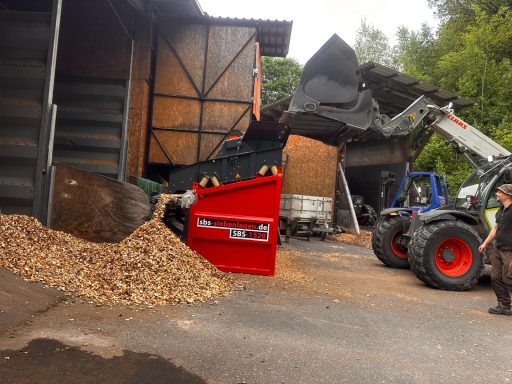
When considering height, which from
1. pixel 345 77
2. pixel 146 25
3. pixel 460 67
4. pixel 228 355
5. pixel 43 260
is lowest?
pixel 228 355

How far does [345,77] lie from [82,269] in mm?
5099

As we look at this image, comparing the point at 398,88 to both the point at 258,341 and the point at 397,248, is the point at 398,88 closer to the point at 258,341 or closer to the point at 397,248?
the point at 397,248

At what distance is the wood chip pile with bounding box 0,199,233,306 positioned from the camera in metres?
4.48

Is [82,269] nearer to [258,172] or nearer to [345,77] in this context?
[258,172]

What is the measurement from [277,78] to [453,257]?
32768 millimetres

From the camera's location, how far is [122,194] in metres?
5.89

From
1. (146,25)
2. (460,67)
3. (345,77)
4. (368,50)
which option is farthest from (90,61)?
(368,50)

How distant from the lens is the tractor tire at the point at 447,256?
6.54m

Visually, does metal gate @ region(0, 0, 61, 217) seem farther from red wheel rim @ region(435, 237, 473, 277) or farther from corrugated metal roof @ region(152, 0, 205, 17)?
red wheel rim @ region(435, 237, 473, 277)

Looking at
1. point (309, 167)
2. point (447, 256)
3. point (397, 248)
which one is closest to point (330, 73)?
point (447, 256)

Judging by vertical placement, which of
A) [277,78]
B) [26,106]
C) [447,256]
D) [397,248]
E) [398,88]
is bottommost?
[397,248]

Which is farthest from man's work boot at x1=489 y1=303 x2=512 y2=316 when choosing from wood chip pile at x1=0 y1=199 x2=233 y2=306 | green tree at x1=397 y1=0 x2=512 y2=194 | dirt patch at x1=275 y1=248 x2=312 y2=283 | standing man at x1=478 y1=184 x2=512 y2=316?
green tree at x1=397 y1=0 x2=512 y2=194

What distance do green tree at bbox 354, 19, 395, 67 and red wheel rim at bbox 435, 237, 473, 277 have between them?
31927 mm

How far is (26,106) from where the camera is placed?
20.3ft
